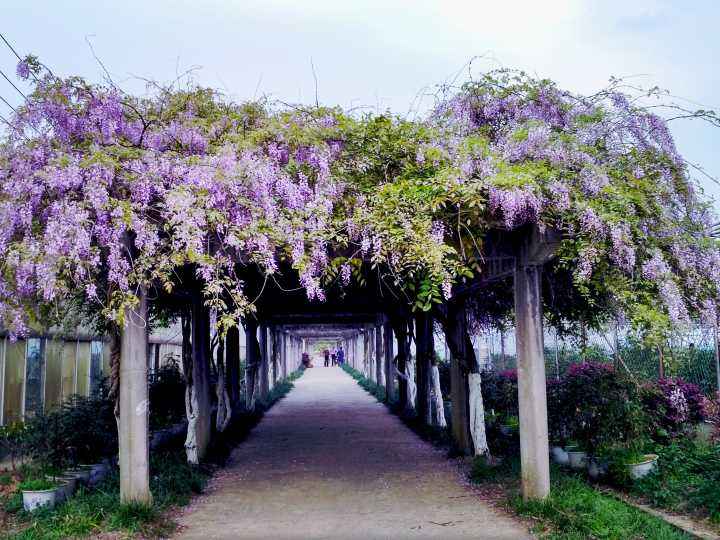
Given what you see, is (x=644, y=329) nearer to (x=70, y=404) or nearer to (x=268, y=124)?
(x=268, y=124)

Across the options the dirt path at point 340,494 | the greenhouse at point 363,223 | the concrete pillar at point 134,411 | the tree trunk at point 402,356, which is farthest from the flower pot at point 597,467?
the tree trunk at point 402,356

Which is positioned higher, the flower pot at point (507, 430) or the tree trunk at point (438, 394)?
the tree trunk at point (438, 394)

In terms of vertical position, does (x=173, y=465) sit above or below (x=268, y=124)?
below

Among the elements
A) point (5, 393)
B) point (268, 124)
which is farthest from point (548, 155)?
point (5, 393)

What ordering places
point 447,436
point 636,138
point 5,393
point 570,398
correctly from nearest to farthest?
point 636,138 < point 570,398 < point 5,393 < point 447,436

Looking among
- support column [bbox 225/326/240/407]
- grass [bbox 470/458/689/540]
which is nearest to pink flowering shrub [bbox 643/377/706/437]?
grass [bbox 470/458/689/540]

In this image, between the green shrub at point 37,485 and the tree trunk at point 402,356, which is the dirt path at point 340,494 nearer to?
the green shrub at point 37,485

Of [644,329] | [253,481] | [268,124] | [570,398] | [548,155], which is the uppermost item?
[268,124]

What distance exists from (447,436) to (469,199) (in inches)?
254

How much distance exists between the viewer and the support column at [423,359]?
12.9m

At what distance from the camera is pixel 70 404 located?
8.73 metres

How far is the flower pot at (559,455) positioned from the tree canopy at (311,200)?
104 inches

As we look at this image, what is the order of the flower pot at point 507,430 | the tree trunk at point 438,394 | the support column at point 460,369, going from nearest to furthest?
the support column at point 460,369 → the flower pot at point 507,430 → the tree trunk at point 438,394

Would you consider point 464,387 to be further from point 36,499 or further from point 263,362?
point 263,362
